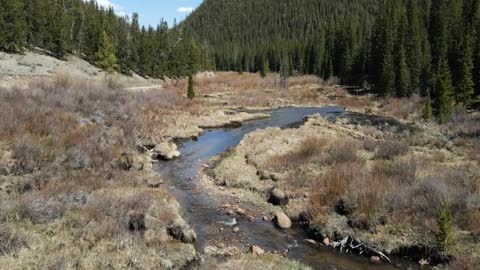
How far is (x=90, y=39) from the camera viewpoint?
85625mm

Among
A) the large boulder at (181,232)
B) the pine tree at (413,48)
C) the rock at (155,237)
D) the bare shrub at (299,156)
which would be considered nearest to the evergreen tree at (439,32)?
the pine tree at (413,48)

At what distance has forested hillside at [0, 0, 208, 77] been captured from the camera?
6028 cm

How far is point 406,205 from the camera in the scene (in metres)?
15.4

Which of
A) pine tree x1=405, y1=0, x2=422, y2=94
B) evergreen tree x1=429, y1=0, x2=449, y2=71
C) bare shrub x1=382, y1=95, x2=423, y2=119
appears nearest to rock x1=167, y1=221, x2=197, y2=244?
bare shrub x1=382, y1=95, x2=423, y2=119

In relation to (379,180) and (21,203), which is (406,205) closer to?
(379,180)

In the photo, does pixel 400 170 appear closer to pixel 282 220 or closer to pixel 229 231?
pixel 282 220

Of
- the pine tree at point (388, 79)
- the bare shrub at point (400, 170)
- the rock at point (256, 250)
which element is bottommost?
the rock at point (256, 250)

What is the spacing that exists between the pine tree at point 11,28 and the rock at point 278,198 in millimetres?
51557

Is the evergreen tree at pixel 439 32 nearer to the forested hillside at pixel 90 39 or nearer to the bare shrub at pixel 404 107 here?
the bare shrub at pixel 404 107

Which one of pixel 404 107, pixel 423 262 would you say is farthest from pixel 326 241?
pixel 404 107

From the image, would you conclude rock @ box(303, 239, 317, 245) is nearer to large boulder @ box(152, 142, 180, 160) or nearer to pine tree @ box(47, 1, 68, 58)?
large boulder @ box(152, 142, 180, 160)

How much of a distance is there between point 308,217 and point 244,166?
822 cm

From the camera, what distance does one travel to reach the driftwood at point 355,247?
A: 1361 cm

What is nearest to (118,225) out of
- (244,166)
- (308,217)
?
(308,217)
